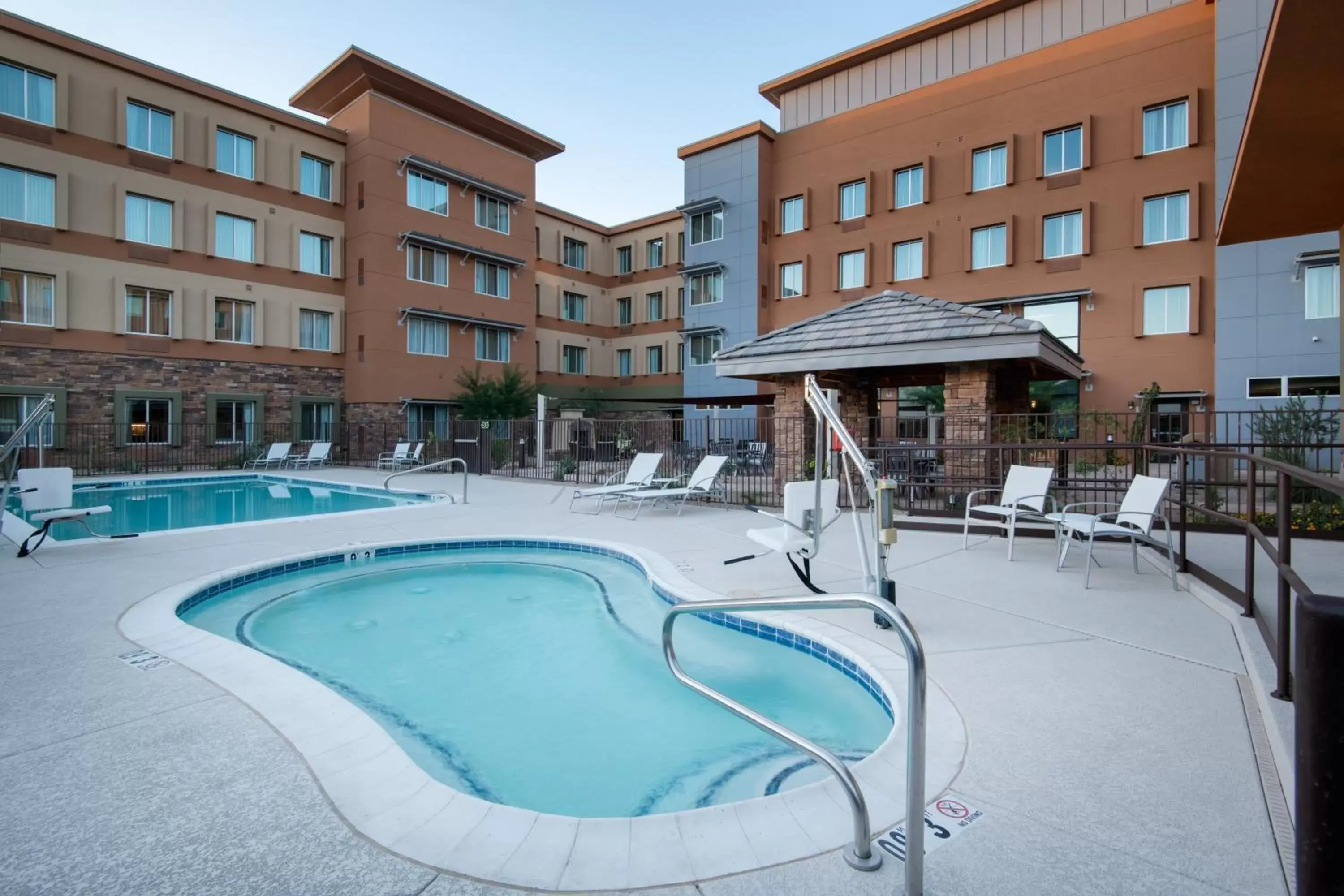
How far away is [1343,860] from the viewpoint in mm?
924

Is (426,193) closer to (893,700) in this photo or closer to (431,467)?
(431,467)

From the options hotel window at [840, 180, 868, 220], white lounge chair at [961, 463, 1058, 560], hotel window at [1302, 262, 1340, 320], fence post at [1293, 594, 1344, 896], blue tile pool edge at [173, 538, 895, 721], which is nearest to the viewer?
fence post at [1293, 594, 1344, 896]

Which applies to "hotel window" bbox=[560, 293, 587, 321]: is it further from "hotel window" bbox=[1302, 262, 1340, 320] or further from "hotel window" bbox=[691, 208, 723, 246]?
"hotel window" bbox=[1302, 262, 1340, 320]

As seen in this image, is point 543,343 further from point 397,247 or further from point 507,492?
point 507,492

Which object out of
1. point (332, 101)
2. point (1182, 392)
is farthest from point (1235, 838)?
point (332, 101)

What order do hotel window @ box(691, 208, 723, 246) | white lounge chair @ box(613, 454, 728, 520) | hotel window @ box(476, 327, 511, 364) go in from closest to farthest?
1. white lounge chair @ box(613, 454, 728, 520)
2. hotel window @ box(691, 208, 723, 246)
3. hotel window @ box(476, 327, 511, 364)

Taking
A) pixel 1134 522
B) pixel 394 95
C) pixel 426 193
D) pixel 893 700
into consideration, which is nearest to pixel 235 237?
pixel 426 193

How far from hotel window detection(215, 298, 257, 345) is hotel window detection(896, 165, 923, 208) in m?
22.3

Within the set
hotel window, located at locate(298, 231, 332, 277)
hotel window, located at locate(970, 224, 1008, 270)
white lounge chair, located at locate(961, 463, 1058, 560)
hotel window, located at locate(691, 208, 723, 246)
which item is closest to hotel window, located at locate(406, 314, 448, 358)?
hotel window, located at locate(298, 231, 332, 277)

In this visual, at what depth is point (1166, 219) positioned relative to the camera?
1917 cm

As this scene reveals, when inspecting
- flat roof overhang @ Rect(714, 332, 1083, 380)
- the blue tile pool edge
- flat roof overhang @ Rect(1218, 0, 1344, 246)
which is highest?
flat roof overhang @ Rect(1218, 0, 1344, 246)

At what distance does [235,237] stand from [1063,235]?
26.4 meters

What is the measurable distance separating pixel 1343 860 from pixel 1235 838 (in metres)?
1.67

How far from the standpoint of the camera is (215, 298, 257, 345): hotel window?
2308 cm
